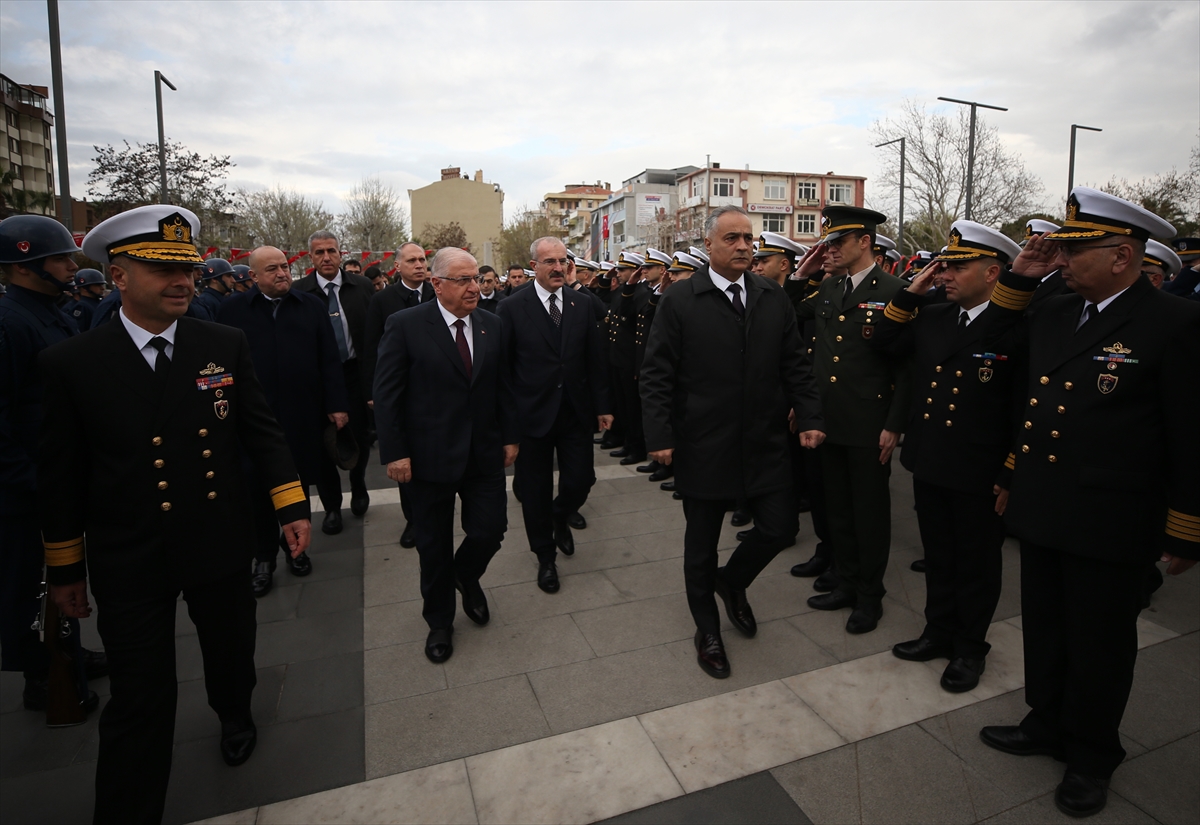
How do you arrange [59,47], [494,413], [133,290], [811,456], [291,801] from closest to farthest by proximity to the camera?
[133,290], [291,801], [494,413], [811,456], [59,47]

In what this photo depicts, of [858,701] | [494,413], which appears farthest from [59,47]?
[858,701]

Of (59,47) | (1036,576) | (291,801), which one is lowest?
(291,801)

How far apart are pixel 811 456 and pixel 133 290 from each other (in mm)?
4217

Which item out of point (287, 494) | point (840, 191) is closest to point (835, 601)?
point (287, 494)

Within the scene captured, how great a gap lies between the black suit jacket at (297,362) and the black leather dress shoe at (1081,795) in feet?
15.8

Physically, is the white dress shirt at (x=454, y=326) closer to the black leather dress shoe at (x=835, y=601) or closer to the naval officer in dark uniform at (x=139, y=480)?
the naval officer in dark uniform at (x=139, y=480)

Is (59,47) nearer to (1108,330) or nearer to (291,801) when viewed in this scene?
(291,801)

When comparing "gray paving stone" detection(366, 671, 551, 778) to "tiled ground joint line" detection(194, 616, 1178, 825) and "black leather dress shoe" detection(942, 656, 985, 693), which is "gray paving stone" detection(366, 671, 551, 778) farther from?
"black leather dress shoe" detection(942, 656, 985, 693)

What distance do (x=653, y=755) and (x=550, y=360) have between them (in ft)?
9.12

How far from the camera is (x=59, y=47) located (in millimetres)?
8719

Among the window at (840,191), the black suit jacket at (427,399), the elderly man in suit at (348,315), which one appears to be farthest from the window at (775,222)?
the black suit jacket at (427,399)

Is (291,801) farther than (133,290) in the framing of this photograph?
Yes

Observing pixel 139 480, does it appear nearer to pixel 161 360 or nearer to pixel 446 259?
pixel 161 360

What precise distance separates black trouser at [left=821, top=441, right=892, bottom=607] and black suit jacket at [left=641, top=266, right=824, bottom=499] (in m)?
0.63
